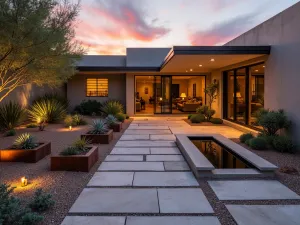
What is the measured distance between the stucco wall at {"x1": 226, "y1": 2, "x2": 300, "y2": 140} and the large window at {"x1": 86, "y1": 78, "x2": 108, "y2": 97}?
1128 cm

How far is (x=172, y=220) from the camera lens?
3229 mm

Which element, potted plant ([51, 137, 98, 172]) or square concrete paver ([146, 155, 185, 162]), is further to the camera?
square concrete paver ([146, 155, 185, 162])

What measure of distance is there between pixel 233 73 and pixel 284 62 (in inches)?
184

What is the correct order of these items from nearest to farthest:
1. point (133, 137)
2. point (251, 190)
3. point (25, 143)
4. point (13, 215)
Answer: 1. point (13, 215)
2. point (251, 190)
3. point (25, 143)
4. point (133, 137)

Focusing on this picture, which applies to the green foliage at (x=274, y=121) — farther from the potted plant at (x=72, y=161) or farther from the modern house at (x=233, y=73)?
the potted plant at (x=72, y=161)

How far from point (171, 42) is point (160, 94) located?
5172 mm

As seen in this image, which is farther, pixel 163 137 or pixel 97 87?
pixel 97 87

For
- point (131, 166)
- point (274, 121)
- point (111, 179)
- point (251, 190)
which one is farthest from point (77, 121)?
point (251, 190)

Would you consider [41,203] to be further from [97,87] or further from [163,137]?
[97,87]

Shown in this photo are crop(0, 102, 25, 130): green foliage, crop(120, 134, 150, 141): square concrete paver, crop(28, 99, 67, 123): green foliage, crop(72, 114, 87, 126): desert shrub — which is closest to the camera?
crop(120, 134, 150, 141): square concrete paver

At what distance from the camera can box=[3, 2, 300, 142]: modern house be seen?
7426 mm

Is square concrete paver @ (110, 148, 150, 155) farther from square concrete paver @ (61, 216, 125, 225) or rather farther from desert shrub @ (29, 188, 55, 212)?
square concrete paver @ (61, 216, 125, 225)

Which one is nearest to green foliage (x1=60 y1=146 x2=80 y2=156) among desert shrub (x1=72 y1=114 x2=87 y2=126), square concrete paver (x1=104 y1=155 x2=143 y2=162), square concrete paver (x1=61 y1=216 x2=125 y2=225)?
square concrete paver (x1=104 y1=155 x2=143 y2=162)

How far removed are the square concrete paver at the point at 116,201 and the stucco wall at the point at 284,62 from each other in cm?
502
